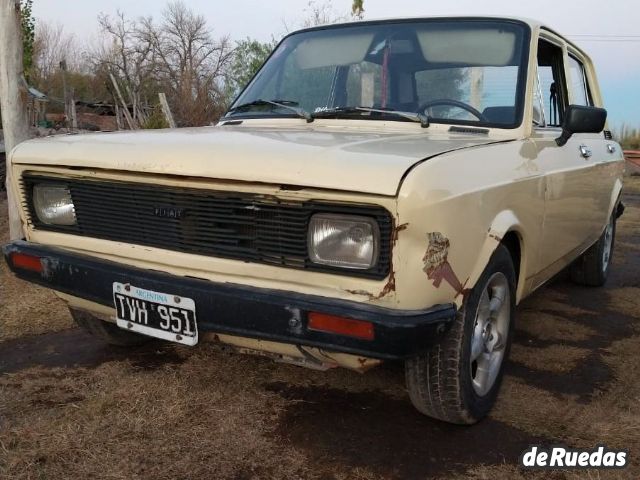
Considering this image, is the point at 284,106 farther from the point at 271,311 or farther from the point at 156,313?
the point at 271,311

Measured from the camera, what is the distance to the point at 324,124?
303 centimetres

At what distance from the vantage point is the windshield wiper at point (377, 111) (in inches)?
113

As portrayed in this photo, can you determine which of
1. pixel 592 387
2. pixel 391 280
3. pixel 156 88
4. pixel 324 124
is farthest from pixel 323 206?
pixel 156 88

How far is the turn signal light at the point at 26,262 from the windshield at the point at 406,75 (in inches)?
54.2

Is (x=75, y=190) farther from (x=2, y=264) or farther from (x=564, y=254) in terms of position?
(x=2, y=264)

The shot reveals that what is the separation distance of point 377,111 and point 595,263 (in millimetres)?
2914

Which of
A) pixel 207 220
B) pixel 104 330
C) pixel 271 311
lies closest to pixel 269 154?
pixel 207 220

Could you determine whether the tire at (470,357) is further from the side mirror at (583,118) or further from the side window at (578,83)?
the side window at (578,83)

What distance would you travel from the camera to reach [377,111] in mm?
2967

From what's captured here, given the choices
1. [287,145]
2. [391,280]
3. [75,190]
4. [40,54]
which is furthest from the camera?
[40,54]

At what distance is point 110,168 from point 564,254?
8.39 feet

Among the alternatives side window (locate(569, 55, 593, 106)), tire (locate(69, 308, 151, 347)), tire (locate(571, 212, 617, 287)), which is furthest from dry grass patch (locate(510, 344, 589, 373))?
tire (locate(69, 308, 151, 347))

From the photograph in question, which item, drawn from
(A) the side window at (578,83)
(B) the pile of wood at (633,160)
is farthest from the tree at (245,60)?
(A) the side window at (578,83)

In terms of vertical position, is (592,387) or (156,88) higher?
(156,88)
